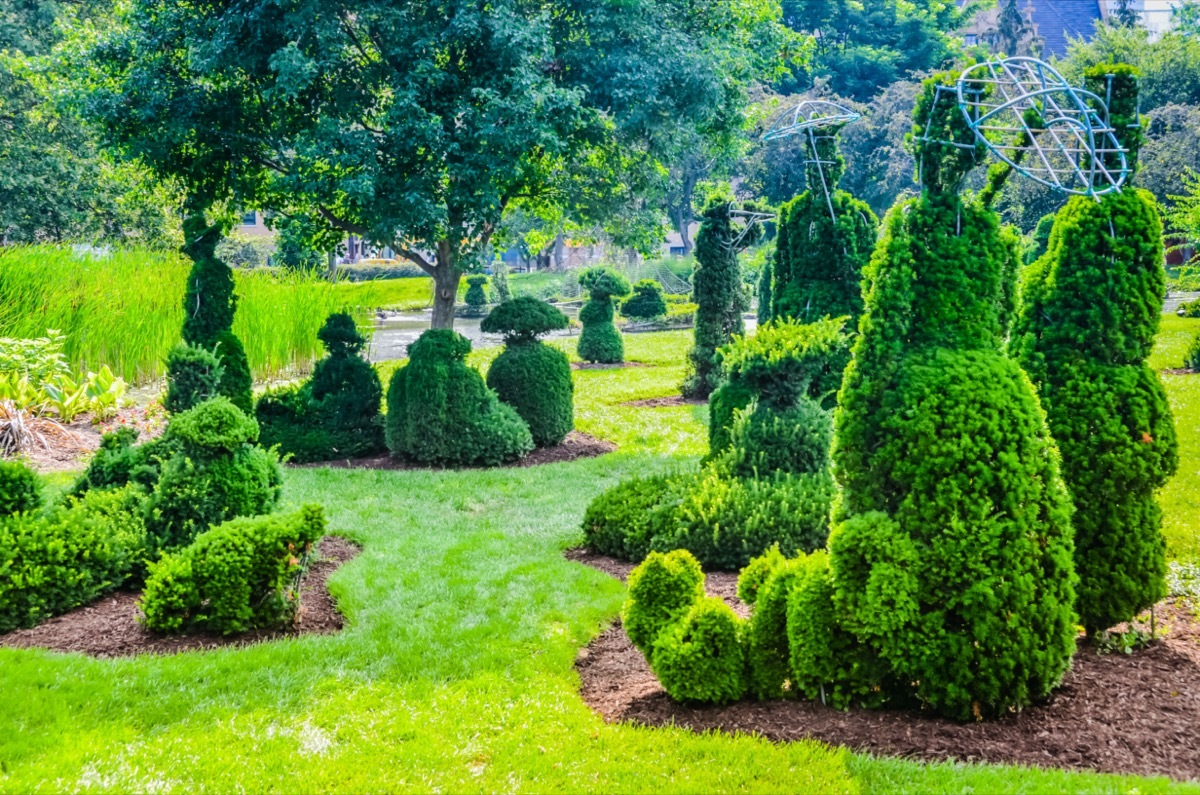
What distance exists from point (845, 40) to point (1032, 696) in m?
57.3

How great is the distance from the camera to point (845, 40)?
183ft

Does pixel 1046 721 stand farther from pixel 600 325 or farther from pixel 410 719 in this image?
pixel 600 325

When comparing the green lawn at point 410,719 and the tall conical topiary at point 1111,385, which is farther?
the tall conical topiary at point 1111,385

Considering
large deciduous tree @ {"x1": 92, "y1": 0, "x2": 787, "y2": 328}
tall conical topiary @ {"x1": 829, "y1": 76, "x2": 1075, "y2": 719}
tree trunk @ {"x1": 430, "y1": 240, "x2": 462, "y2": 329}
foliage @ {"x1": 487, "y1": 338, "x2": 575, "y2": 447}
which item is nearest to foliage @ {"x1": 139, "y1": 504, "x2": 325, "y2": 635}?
tall conical topiary @ {"x1": 829, "y1": 76, "x2": 1075, "y2": 719}

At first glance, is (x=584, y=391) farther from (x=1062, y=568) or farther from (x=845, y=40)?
(x=845, y=40)

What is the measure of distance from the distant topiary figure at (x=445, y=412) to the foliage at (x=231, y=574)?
16.5 feet

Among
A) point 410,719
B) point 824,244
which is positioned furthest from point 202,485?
point 824,244

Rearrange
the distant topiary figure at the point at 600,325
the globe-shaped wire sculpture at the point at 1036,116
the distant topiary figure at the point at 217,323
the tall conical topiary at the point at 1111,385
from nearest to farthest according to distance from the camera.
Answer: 1. the globe-shaped wire sculpture at the point at 1036,116
2. the tall conical topiary at the point at 1111,385
3. the distant topiary figure at the point at 217,323
4. the distant topiary figure at the point at 600,325

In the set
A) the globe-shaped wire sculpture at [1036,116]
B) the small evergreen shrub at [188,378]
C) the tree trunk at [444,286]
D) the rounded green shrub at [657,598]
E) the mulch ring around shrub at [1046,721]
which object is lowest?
the mulch ring around shrub at [1046,721]

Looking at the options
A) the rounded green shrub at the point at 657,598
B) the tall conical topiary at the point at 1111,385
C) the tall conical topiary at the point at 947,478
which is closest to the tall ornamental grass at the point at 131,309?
the rounded green shrub at the point at 657,598

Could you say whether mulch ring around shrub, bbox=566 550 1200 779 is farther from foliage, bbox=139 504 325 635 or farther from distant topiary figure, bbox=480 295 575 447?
distant topiary figure, bbox=480 295 575 447

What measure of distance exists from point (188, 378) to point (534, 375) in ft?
14.1

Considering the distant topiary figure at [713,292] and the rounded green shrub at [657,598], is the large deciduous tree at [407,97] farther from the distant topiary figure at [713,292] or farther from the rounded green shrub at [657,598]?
the rounded green shrub at [657,598]

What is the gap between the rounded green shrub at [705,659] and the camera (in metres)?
4.39
